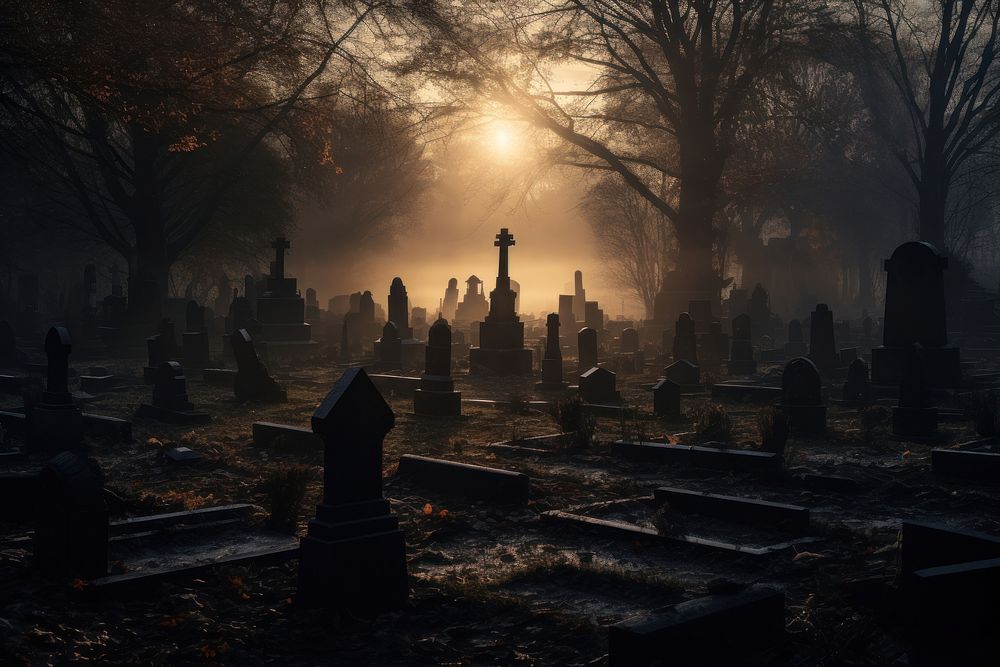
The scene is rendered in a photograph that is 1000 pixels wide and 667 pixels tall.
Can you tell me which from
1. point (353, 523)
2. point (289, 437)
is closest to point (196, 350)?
point (289, 437)

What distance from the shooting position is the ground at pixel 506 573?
15.8 feet

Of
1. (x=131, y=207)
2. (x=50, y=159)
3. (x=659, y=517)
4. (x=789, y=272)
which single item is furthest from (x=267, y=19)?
(x=789, y=272)

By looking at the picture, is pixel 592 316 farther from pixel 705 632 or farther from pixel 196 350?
pixel 705 632

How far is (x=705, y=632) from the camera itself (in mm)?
4395

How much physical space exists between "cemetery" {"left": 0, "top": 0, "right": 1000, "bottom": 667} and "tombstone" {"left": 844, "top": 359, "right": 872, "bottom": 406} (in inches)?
2.6

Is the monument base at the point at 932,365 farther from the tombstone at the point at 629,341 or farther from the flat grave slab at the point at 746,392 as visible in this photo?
the tombstone at the point at 629,341

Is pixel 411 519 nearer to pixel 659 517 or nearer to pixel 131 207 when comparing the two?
pixel 659 517

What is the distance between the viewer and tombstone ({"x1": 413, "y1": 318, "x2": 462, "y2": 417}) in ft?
46.6

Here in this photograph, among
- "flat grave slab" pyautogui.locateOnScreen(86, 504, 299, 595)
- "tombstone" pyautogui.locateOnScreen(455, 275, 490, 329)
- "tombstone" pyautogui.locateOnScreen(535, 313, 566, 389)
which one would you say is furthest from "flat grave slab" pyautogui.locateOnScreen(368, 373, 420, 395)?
"tombstone" pyautogui.locateOnScreen(455, 275, 490, 329)

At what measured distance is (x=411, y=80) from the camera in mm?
25672

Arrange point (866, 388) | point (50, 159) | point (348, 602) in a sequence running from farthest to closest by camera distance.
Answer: point (50, 159) → point (866, 388) → point (348, 602)

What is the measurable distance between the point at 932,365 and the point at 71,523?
14.8m

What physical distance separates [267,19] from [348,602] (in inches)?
374

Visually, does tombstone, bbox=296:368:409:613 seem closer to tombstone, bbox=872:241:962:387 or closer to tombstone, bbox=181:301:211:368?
tombstone, bbox=872:241:962:387
